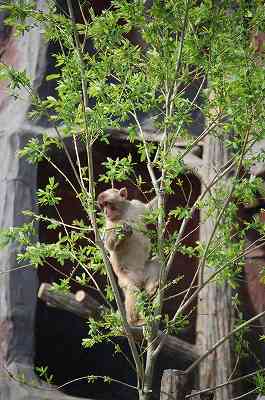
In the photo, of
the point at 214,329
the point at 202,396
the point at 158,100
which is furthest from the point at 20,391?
the point at 158,100

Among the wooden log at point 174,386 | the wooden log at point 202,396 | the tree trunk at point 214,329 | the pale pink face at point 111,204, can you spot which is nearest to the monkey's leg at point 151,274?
the tree trunk at point 214,329

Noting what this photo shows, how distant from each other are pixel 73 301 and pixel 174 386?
160 centimetres

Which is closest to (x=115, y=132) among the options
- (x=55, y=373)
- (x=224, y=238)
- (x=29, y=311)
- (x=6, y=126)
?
(x=6, y=126)

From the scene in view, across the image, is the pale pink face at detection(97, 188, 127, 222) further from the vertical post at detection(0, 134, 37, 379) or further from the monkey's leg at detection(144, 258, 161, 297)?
the vertical post at detection(0, 134, 37, 379)

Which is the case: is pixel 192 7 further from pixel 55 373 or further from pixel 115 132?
pixel 55 373

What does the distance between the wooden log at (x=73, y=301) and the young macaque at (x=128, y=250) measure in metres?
0.92

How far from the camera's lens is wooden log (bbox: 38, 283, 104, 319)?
6.38m

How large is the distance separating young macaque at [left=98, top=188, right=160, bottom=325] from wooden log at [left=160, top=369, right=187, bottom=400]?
2138mm

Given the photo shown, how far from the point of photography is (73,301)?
6.54 m

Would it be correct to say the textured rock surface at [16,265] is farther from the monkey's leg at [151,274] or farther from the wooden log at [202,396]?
the wooden log at [202,396]

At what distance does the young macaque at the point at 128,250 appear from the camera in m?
7.47

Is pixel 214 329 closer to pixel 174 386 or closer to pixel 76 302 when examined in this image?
pixel 76 302

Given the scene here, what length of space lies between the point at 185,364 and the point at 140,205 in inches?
86.9

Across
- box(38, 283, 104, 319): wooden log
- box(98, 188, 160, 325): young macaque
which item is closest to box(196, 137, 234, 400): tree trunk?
box(98, 188, 160, 325): young macaque
